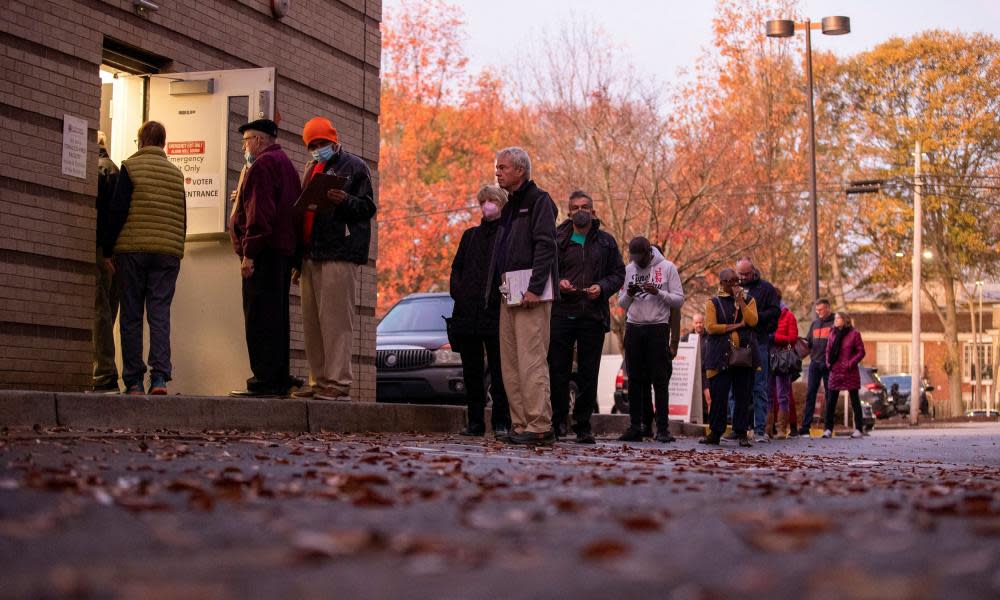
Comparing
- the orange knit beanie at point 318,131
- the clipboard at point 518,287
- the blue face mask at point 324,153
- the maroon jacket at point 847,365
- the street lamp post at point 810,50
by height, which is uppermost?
the street lamp post at point 810,50

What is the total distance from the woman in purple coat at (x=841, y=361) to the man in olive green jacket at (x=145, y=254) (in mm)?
9935

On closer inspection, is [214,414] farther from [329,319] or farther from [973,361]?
[973,361]

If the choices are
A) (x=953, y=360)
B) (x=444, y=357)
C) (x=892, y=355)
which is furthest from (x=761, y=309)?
(x=892, y=355)

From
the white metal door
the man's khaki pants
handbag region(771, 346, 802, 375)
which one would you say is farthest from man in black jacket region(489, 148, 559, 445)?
handbag region(771, 346, 802, 375)

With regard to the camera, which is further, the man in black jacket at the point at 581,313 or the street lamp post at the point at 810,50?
the street lamp post at the point at 810,50

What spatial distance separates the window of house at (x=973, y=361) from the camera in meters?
72.2

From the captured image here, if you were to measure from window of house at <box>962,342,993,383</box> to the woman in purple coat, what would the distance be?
5535 centimetres

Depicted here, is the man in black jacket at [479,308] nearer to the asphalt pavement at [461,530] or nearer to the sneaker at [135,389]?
the sneaker at [135,389]

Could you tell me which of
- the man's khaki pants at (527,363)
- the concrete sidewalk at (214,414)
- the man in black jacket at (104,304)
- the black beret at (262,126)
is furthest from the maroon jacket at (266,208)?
the man's khaki pants at (527,363)

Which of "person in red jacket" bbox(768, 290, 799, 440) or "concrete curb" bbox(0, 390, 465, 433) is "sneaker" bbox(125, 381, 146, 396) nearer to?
"concrete curb" bbox(0, 390, 465, 433)

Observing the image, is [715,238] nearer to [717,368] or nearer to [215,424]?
→ [717,368]

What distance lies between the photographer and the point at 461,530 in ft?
13.6

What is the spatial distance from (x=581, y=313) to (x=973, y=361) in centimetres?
6564

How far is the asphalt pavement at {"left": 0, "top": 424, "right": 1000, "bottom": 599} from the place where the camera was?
3.10 m
